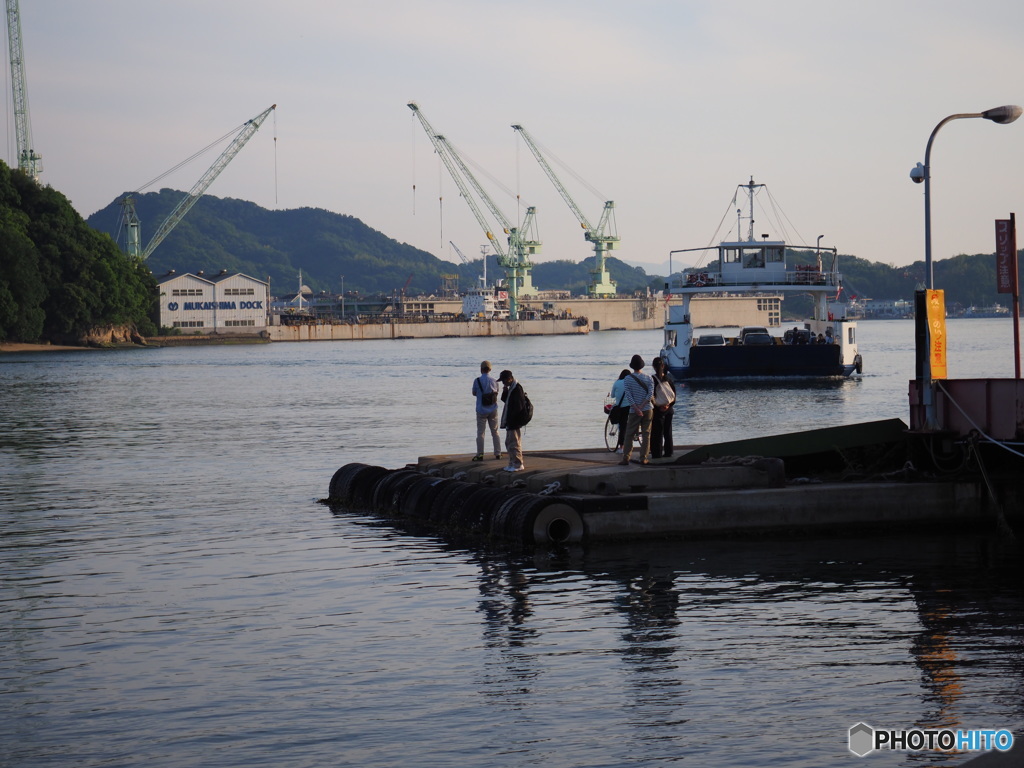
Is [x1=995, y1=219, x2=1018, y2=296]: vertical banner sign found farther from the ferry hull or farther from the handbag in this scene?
the ferry hull

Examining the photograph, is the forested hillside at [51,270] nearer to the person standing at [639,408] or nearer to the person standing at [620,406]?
the person standing at [620,406]

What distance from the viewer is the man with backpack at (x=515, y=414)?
74.4 ft

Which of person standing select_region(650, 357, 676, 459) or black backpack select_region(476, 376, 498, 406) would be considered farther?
black backpack select_region(476, 376, 498, 406)

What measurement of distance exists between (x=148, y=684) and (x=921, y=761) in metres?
7.53

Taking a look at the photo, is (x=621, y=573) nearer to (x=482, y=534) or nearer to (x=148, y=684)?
(x=482, y=534)

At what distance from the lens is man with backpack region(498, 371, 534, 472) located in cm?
Result: 2267

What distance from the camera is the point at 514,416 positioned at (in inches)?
896

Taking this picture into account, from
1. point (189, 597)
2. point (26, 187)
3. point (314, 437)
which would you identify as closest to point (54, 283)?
point (26, 187)

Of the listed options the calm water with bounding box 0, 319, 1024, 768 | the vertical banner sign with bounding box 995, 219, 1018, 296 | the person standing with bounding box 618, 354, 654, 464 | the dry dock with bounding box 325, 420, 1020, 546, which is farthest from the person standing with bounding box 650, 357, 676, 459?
the vertical banner sign with bounding box 995, 219, 1018, 296

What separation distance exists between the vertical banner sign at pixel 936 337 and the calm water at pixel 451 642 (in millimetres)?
3019

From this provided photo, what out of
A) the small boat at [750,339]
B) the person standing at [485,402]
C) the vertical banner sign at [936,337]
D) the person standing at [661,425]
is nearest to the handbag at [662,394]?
the person standing at [661,425]

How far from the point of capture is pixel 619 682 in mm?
12984

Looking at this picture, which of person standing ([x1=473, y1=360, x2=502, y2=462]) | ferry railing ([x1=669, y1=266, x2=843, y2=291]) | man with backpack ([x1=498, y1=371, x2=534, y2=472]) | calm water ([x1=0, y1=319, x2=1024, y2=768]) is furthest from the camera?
ferry railing ([x1=669, y1=266, x2=843, y2=291])

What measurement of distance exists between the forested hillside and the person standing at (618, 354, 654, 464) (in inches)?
5027
